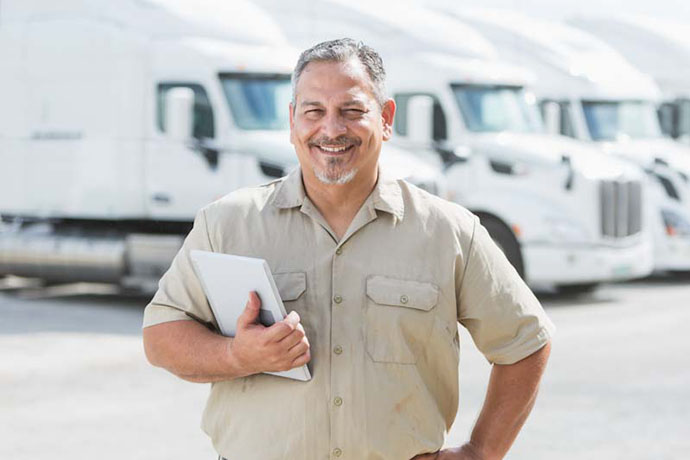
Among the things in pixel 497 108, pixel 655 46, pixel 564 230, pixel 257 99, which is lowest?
pixel 564 230

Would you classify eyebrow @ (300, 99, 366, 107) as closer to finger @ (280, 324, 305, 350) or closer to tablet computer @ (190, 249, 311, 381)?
tablet computer @ (190, 249, 311, 381)

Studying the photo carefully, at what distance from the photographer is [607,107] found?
58.7 feet

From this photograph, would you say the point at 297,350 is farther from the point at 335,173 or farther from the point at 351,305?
the point at 335,173

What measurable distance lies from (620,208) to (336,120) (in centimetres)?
1240

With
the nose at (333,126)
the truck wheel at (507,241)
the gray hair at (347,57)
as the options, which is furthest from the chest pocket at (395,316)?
the truck wheel at (507,241)

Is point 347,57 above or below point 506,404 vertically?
above

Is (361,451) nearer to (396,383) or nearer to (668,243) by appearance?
(396,383)

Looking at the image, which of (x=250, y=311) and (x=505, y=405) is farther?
(x=505, y=405)

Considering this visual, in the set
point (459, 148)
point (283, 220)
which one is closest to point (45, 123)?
point (459, 148)

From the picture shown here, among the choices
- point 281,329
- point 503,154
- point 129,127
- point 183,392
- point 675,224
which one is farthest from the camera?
point 675,224

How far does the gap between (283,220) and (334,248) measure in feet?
0.47

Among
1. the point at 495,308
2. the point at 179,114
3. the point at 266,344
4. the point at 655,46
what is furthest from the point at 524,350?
the point at 655,46

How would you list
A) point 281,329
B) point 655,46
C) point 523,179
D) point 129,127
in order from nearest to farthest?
1. point 281,329
2. point 129,127
3. point 523,179
4. point 655,46

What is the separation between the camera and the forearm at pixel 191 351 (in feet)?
10.1
